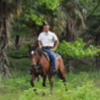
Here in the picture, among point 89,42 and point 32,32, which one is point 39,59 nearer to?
point 32,32

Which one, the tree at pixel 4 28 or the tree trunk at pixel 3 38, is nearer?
the tree at pixel 4 28

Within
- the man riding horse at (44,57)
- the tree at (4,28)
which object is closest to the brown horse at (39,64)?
the man riding horse at (44,57)

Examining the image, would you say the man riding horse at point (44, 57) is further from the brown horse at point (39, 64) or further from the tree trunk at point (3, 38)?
the tree trunk at point (3, 38)

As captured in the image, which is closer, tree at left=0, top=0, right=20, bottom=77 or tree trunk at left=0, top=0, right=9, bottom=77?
tree at left=0, top=0, right=20, bottom=77

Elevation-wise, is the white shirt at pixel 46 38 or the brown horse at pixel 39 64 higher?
the white shirt at pixel 46 38

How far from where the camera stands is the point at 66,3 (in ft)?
64.8

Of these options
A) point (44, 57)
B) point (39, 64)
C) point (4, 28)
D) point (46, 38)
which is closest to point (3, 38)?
point (4, 28)

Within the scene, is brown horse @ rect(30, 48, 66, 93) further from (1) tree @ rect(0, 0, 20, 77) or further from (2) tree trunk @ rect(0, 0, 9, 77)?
(2) tree trunk @ rect(0, 0, 9, 77)

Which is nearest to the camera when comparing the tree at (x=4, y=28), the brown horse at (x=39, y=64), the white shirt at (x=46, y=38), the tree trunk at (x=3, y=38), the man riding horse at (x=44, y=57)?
the brown horse at (x=39, y=64)

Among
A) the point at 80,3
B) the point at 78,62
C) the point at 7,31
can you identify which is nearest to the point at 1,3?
the point at 7,31

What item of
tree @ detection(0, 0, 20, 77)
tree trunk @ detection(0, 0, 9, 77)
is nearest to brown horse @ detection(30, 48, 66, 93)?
A: tree @ detection(0, 0, 20, 77)

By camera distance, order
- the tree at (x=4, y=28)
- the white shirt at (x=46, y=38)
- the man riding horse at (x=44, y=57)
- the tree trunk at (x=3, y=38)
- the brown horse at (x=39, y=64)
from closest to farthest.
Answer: the brown horse at (x=39, y=64) < the man riding horse at (x=44, y=57) < the white shirt at (x=46, y=38) < the tree at (x=4, y=28) < the tree trunk at (x=3, y=38)

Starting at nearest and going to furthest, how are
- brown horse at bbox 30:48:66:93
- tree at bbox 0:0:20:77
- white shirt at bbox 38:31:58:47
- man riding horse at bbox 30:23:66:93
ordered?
brown horse at bbox 30:48:66:93 < man riding horse at bbox 30:23:66:93 < white shirt at bbox 38:31:58:47 < tree at bbox 0:0:20:77

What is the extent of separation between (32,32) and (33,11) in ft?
7.11
